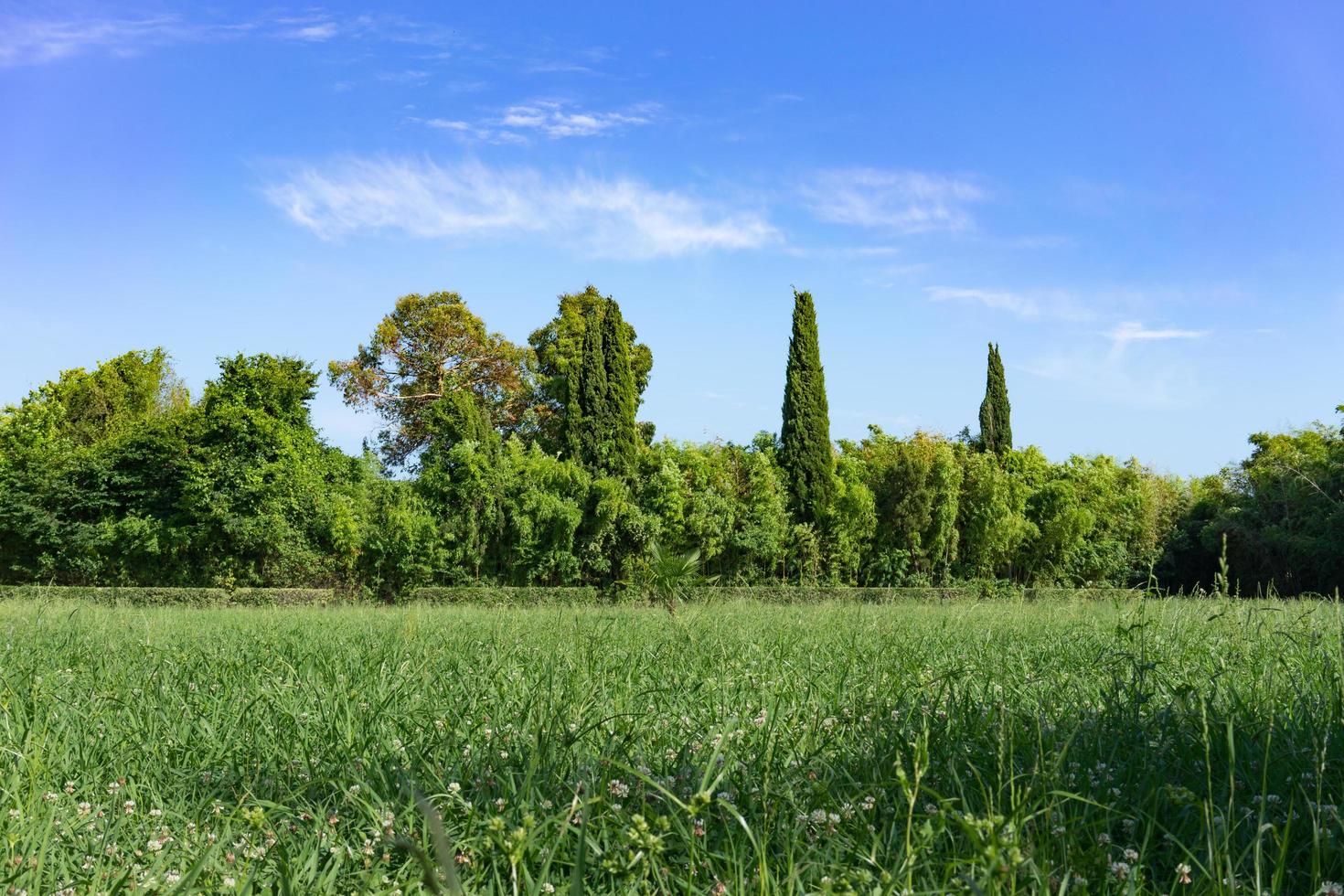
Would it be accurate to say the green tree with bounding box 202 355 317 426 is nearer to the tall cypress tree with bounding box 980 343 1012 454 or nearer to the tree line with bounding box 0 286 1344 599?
the tree line with bounding box 0 286 1344 599

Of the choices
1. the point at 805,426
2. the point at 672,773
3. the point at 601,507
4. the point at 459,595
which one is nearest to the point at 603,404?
the point at 601,507

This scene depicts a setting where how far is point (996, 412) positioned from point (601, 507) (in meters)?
11.2

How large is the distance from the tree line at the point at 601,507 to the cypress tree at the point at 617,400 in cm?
5

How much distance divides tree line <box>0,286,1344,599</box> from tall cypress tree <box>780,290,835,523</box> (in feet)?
0.13

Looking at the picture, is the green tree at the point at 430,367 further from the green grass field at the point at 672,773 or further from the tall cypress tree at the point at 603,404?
the green grass field at the point at 672,773

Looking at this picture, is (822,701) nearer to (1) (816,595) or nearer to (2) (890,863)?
(2) (890,863)

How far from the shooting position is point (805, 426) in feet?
58.9

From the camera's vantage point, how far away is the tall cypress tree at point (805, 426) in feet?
58.4

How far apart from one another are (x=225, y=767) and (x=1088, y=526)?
778 inches

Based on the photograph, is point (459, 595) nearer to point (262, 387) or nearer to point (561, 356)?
point (262, 387)

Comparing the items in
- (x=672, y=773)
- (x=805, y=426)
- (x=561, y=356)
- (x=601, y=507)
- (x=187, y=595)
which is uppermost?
(x=561, y=356)

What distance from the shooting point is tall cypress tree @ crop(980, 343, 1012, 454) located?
2194 centimetres

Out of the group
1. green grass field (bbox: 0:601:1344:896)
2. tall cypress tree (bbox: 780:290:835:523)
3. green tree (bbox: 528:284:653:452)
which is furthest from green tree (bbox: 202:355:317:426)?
green grass field (bbox: 0:601:1344:896)

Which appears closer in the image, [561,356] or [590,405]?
[590,405]
